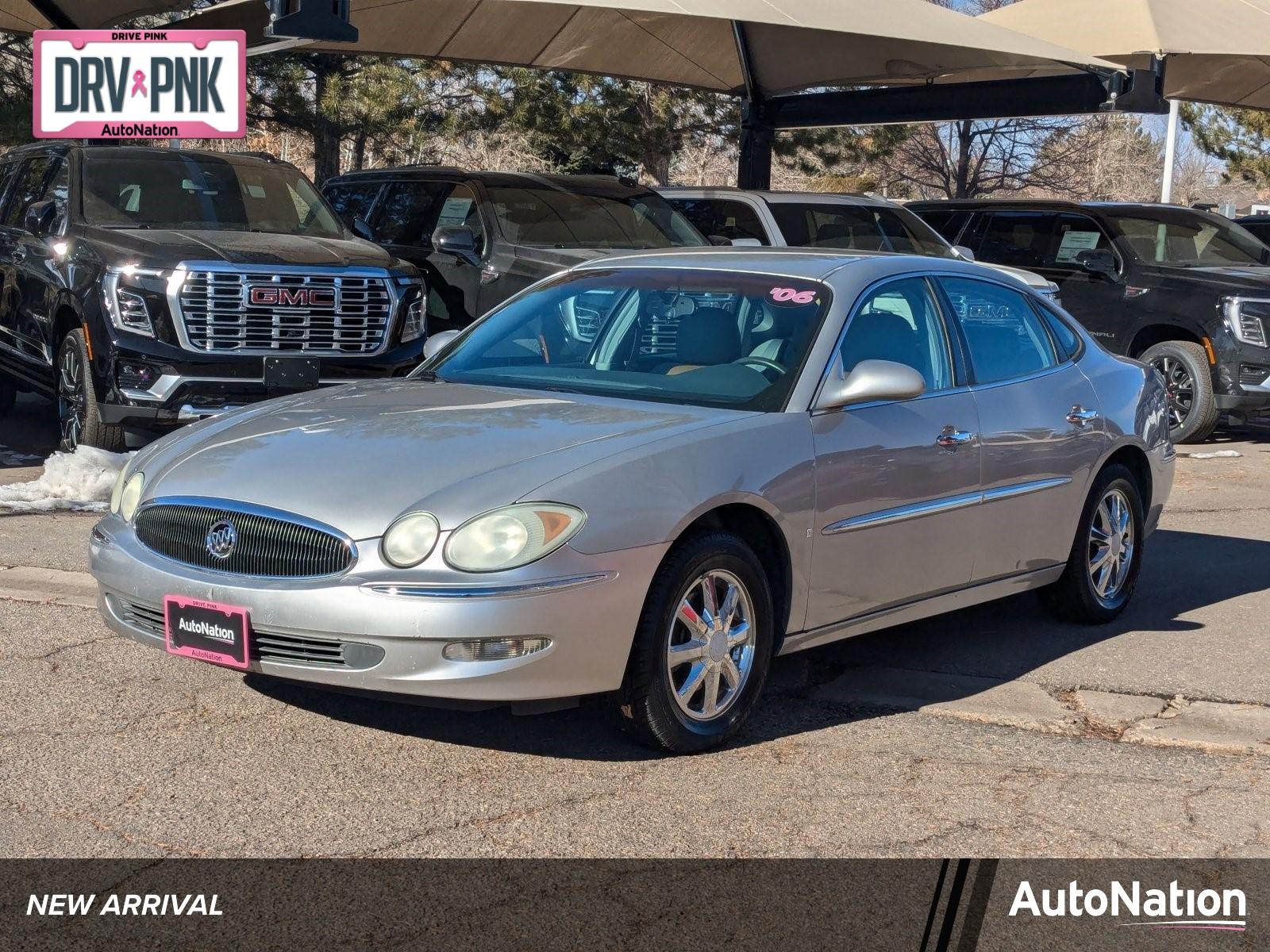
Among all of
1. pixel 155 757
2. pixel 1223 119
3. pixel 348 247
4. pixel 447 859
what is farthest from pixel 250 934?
pixel 1223 119

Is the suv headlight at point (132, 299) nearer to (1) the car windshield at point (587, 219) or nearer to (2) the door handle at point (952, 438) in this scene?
(1) the car windshield at point (587, 219)

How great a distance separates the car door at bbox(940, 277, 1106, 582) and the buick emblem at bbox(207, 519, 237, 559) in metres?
2.79

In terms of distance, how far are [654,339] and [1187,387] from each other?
8.96m

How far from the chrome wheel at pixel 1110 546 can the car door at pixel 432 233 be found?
245 inches

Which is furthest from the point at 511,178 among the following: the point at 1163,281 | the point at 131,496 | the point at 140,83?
the point at 131,496

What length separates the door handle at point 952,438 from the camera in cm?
589

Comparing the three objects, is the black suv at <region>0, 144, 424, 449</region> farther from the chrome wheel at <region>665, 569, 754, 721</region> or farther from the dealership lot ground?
the chrome wheel at <region>665, 569, 754, 721</region>

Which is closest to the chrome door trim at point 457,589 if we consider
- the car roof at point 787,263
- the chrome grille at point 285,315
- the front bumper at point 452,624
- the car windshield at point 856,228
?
the front bumper at point 452,624

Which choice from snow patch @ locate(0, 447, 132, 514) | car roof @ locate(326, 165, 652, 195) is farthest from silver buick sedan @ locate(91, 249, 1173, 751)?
car roof @ locate(326, 165, 652, 195)

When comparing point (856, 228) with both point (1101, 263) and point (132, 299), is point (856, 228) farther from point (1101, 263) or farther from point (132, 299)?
point (132, 299)

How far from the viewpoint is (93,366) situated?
960cm

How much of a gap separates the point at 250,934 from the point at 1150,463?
4.91 meters

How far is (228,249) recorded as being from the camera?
9969 millimetres

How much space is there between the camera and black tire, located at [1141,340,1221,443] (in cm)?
1342
